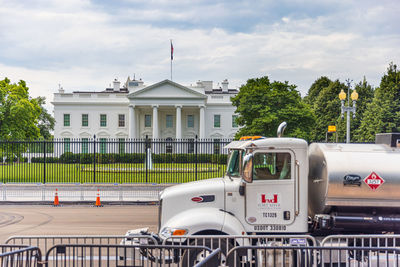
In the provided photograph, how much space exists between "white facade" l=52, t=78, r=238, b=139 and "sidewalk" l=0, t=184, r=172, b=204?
158 ft

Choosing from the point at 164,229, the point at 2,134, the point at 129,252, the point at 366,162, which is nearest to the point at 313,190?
the point at 366,162

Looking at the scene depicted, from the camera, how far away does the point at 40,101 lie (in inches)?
4173

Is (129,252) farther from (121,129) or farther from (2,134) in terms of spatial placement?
(121,129)

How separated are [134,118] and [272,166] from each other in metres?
64.3

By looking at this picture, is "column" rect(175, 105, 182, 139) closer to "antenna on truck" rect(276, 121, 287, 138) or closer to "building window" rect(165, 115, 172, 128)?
"building window" rect(165, 115, 172, 128)

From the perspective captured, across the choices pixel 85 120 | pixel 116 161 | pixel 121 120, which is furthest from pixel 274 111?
pixel 85 120

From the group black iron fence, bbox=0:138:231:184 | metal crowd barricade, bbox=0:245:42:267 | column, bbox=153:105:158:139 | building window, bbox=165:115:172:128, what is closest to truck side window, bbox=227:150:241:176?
metal crowd barricade, bbox=0:245:42:267

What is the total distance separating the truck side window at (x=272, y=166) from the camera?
6969 mm

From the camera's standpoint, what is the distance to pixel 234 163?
7.51 metres

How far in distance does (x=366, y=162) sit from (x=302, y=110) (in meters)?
35.5

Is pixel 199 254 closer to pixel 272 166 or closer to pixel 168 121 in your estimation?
pixel 272 166

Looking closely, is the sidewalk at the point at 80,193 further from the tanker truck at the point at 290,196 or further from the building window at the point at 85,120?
the building window at the point at 85,120

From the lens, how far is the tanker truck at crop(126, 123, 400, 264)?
668cm

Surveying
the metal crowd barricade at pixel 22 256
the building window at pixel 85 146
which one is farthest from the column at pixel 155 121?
the metal crowd barricade at pixel 22 256
